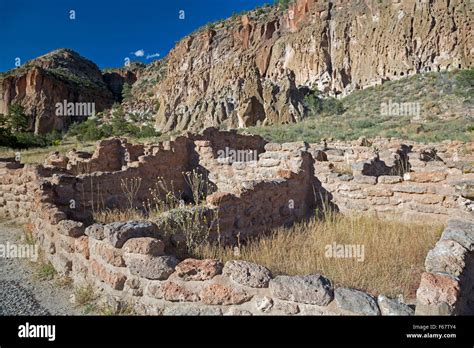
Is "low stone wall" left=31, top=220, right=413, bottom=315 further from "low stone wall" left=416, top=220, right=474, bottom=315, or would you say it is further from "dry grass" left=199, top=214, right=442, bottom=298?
"dry grass" left=199, top=214, right=442, bottom=298

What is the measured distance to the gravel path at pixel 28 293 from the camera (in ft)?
13.4

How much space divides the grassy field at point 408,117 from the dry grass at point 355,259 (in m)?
13.9

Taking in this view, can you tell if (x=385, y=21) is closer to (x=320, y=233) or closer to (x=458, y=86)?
(x=458, y=86)

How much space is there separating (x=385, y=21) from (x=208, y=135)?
146 feet

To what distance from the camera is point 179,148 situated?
37.2 ft

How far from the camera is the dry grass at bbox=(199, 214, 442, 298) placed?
148 inches

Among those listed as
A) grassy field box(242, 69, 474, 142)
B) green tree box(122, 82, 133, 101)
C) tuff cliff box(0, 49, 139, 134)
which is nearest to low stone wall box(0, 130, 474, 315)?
grassy field box(242, 69, 474, 142)

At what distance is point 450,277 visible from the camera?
288 cm

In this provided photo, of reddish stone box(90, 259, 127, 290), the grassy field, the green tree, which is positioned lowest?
reddish stone box(90, 259, 127, 290)

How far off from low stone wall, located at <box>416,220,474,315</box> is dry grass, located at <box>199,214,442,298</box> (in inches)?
18.8

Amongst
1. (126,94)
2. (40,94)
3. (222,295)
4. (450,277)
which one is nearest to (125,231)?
(222,295)

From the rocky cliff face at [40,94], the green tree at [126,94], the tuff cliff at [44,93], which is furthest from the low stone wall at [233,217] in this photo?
the green tree at [126,94]

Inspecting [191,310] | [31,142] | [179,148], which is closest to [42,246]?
[191,310]

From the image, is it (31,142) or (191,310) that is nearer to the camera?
(191,310)
